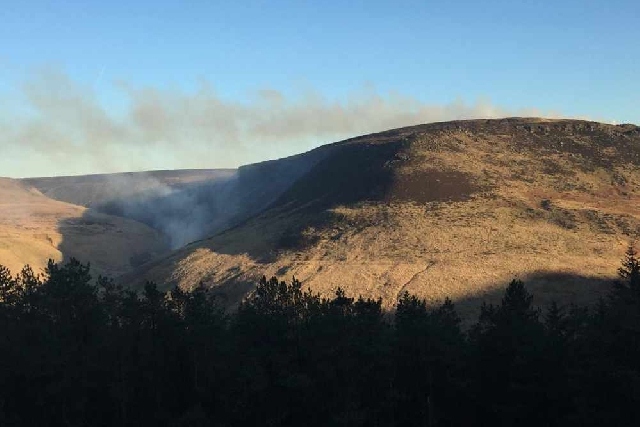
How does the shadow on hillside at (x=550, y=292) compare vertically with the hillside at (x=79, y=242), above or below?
below

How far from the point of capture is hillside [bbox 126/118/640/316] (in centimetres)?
7738

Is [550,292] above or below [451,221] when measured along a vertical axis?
below

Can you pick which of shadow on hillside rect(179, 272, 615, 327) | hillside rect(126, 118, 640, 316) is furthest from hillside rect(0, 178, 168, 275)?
shadow on hillside rect(179, 272, 615, 327)

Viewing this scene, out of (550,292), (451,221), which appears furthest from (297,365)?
(451,221)

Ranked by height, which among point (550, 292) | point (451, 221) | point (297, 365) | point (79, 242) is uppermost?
point (79, 242)

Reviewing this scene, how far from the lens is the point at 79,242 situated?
155 meters

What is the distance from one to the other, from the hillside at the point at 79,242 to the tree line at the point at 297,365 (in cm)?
8089

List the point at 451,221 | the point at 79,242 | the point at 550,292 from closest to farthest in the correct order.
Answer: the point at 550,292
the point at 451,221
the point at 79,242

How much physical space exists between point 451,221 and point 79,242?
344 ft

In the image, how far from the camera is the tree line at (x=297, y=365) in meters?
31.5

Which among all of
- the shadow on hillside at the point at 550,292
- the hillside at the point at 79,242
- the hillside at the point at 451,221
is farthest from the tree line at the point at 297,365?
the hillside at the point at 79,242

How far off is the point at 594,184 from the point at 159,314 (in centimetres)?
9491

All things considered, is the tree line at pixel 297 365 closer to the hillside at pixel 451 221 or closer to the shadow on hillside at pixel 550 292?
the shadow on hillside at pixel 550 292

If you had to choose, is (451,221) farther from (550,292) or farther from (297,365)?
(297,365)
